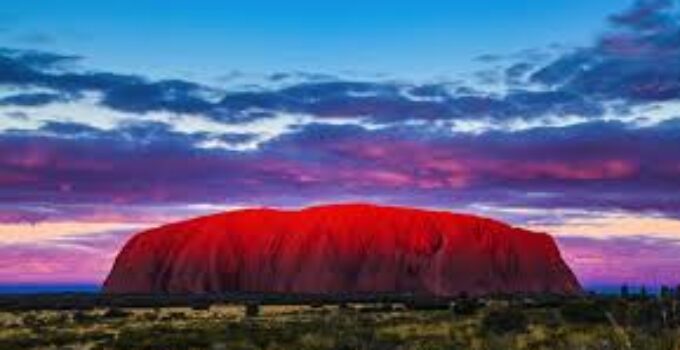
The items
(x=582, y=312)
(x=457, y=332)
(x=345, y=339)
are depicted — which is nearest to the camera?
(x=345, y=339)

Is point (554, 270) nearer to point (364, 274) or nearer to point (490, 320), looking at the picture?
point (364, 274)

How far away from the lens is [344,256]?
15988 centimetres

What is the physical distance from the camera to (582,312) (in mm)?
44812

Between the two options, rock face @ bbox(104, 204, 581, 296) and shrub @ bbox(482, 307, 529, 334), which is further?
rock face @ bbox(104, 204, 581, 296)

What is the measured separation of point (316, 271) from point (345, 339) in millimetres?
123162

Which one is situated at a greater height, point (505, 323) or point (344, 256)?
point (344, 256)

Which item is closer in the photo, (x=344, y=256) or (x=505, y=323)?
(x=505, y=323)

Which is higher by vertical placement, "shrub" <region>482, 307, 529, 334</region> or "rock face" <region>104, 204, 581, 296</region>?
"rock face" <region>104, 204, 581, 296</region>

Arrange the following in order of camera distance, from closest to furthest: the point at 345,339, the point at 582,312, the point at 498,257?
the point at 345,339 → the point at 582,312 → the point at 498,257

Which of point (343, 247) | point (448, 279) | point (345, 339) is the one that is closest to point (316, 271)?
point (343, 247)

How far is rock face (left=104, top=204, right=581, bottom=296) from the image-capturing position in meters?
154

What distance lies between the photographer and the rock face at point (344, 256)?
154125 millimetres

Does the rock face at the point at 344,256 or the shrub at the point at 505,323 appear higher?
the rock face at the point at 344,256

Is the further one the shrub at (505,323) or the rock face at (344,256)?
the rock face at (344,256)
